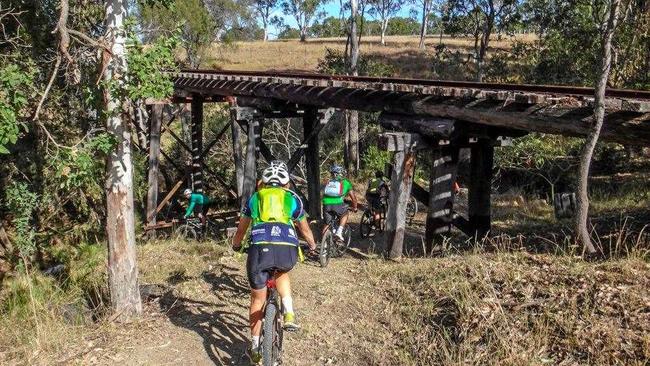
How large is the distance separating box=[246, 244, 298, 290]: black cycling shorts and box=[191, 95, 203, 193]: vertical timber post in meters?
10.3

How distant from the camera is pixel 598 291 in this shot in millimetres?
4617

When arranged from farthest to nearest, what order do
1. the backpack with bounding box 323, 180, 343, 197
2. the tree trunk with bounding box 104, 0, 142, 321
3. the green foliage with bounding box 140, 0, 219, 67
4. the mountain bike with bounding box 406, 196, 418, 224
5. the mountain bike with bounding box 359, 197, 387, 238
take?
the green foliage with bounding box 140, 0, 219, 67, the mountain bike with bounding box 406, 196, 418, 224, the mountain bike with bounding box 359, 197, 387, 238, the backpack with bounding box 323, 180, 343, 197, the tree trunk with bounding box 104, 0, 142, 321

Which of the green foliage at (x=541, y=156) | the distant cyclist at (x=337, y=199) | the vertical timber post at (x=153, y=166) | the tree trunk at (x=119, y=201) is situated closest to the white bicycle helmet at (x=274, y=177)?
the tree trunk at (x=119, y=201)

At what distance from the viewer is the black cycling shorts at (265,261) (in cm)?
427

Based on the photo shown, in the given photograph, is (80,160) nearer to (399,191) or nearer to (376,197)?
(399,191)

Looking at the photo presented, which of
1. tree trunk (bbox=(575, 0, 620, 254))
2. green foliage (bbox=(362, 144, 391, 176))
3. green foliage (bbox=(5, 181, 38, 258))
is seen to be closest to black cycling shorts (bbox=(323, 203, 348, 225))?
tree trunk (bbox=(575, 0, 620, 254))

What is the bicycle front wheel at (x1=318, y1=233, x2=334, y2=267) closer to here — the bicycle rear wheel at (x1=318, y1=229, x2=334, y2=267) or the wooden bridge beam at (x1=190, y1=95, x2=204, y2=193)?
the bicycle rear wheel at (x1=318, y1=229, x2=334, y2=267)

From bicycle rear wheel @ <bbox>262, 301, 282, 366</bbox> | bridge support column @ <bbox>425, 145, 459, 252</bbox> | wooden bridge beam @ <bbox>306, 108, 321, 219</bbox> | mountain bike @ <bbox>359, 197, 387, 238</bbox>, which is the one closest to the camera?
bicycle rear wheel @ <bbox>262, 301, 282, 366</bbox>

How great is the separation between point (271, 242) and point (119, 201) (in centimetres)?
229

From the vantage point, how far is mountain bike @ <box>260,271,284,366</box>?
13.5ft

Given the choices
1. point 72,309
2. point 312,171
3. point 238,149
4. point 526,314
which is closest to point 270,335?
point 526,314

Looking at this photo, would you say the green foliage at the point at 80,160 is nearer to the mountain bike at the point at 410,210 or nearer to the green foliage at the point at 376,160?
the mountain bike at the point at 410,210

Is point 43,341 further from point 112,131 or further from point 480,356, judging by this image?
point 480,356

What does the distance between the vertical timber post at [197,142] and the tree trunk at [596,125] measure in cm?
1034
